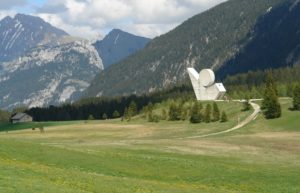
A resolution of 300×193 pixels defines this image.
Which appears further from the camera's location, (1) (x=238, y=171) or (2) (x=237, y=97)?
(2) (x=237, y=97)

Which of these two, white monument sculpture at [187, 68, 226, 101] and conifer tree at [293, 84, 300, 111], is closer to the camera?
conifer tree at [293, 84, 300, 111]

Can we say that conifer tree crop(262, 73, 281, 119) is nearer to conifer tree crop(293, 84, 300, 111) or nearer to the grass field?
conifer tree crop(293, 84, 300, 111)

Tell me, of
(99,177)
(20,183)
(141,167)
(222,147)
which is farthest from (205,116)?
(20,183)

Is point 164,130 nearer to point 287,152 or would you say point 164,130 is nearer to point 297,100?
point 297,100

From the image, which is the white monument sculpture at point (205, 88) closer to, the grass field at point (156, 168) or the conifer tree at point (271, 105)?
the conifer tree at point (271, 105)

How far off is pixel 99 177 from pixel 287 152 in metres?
33.1

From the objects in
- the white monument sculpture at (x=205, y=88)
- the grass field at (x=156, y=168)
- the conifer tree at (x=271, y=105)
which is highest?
the white monument sculpture at (x=205, y=88)

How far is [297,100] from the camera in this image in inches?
4936

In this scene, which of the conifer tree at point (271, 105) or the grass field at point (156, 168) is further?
the conifer tree at point (271, 105)

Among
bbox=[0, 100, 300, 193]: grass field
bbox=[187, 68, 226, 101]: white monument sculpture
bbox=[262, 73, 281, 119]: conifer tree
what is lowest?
bbox=[0, 100, 300, 193]: grass field

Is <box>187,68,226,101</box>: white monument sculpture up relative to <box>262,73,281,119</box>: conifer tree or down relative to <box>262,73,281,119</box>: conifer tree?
up

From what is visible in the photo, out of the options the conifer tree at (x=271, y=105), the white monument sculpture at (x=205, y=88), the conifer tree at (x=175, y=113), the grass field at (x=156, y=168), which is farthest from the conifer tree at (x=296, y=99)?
the white monument sculpture at (x=205, y=88)

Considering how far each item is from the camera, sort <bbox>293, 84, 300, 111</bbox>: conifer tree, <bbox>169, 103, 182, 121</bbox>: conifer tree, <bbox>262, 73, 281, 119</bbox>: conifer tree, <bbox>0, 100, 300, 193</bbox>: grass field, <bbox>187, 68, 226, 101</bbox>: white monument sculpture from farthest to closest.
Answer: <bbox>187, 68, 226, 101</bbox>: white monument sculpture
<bbox>169, 103, 182, 121</bbox>: conifer tree
<bbox>293, 84, 300, 111</bbox>: conifer tree
<bbox>262, 73, 281, 119</bbox>: conifer tree
<bbox>0, 100, 300, 193</bbox>: grass field

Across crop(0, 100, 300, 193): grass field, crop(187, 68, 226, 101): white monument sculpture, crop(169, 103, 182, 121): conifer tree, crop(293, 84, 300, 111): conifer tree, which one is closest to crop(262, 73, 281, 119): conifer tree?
crop(293, 84, 300, 111): conifer tree
